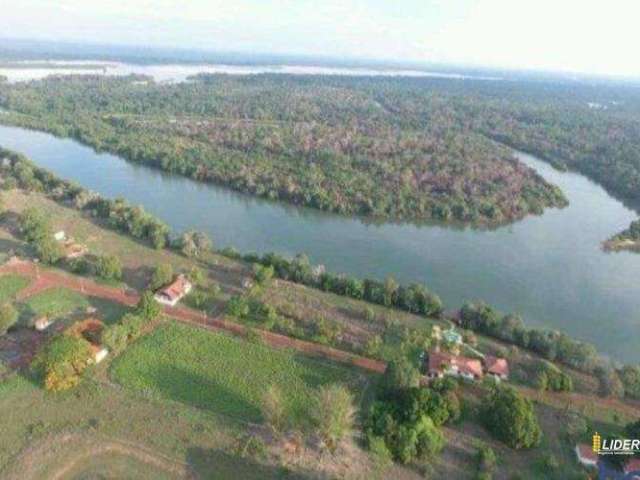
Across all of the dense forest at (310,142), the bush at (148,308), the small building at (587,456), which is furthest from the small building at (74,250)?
the small building at (587,456)

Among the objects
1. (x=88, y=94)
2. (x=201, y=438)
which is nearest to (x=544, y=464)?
(x=201, y=438)

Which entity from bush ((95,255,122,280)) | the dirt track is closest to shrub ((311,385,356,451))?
the dirt track

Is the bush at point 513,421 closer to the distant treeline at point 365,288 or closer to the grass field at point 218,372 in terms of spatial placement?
the grass field at point 218,372

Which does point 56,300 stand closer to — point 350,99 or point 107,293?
point 107,293

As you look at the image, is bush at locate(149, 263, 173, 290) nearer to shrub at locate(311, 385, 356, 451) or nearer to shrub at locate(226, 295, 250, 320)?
shrub at locate(226, 295, 250, 320)

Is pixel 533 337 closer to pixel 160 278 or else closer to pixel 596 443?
pixel 596 443

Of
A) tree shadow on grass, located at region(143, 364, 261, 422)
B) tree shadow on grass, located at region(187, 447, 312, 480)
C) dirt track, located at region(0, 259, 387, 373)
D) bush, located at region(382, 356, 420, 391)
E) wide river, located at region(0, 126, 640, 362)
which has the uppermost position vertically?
bush, located at region(382, 356, 420, 391)
